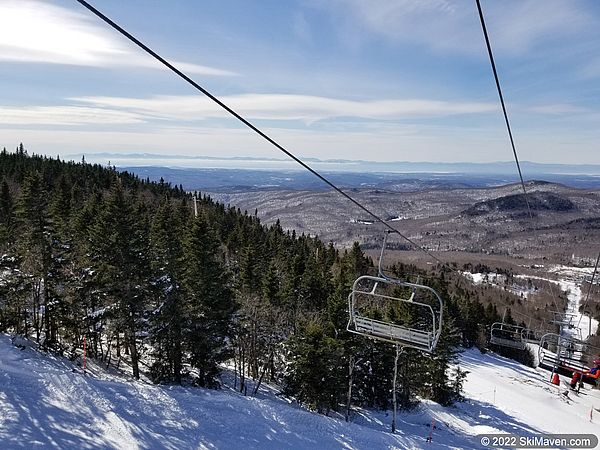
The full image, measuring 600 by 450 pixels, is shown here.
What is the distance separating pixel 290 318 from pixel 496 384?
107ft

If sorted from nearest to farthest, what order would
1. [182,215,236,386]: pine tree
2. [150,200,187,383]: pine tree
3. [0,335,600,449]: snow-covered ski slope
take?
1. [0,335,600,449]: snow-covered ski slope
2. [150,200,187,383]: pine tree
3. [182,215,236,386]: pine tree

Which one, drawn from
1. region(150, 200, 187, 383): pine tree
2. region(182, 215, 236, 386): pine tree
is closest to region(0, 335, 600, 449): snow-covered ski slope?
region(150, 200, 187, 383): pine tree

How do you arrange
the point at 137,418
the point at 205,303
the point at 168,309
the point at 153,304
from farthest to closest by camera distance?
the point at 153,304, the point at 205,303, the point at 168,309, the point at 137,418

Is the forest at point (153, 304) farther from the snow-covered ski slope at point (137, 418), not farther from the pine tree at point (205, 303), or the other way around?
the snow-covered ski slope at point (137, 418)

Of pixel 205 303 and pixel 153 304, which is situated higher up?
pixel 205 303

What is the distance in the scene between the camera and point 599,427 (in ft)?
134

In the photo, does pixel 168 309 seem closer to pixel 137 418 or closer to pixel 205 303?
pixel 205 303

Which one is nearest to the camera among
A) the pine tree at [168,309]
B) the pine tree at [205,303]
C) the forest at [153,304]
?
the forest at [153,304]

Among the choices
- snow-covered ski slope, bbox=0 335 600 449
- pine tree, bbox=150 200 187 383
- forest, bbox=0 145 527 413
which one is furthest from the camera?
pine tree, bbox=150 200 187 383

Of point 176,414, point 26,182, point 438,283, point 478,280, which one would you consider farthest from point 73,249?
point 478,280

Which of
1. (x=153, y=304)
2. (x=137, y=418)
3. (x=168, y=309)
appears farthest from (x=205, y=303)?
(x=137, y=418)

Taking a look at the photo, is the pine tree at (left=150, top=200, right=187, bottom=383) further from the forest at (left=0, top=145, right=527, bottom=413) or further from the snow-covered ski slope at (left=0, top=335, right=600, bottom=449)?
the snow-covered ski slope at (left=0, top=335, right=600, bottom=449)

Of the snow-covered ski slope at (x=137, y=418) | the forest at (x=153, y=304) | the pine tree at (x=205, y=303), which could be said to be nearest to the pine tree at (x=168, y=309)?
the forest at (x=153, y=304)

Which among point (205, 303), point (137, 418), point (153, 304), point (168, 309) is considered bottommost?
point (137, 418)
